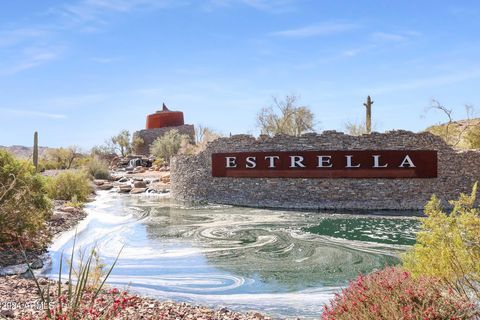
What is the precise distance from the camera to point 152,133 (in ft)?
167

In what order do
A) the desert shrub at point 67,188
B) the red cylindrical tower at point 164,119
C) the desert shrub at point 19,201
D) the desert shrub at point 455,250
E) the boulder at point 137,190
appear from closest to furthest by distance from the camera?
the desert shrub at point 455,250 < the desert shrub at point 19,201 < the desert shrub at point 67,188 < the boulder at point 137,190 < the red cylindrical tower at point 164,119

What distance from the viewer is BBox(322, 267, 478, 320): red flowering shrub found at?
12.2 ft

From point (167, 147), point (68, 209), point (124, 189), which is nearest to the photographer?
point (68, 209)

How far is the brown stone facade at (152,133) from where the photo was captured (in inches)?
1961

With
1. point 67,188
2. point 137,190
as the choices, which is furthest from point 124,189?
point 67,188

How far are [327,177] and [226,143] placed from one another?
4.61m

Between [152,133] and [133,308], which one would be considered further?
[152,133]

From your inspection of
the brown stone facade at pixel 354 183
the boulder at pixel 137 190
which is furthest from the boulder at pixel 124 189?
the brown stone facade at pixel 354 183

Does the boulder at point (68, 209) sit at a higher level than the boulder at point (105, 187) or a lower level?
lower

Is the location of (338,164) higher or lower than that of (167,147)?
lower

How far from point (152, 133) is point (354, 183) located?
36.3m

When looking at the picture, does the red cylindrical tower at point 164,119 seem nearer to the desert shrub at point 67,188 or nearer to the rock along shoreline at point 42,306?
the desert shrub at point 67,188

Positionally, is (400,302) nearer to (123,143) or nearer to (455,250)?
(455,250)

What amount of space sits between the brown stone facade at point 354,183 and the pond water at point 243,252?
4.61 ft
